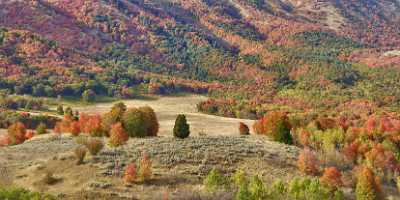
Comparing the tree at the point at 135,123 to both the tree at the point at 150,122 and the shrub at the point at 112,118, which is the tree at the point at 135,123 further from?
the shrub at the point at 112,118

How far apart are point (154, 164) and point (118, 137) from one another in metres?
10.5

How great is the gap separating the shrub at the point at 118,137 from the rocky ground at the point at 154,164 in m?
1.11

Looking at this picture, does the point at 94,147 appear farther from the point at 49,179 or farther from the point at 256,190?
the point at 256,190

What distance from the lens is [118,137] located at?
84.1 meters

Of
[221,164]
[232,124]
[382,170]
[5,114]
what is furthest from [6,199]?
[232,124]

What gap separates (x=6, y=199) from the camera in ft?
178

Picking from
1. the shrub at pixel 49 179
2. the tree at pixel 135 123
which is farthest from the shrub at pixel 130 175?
the tree at pixel 135 123

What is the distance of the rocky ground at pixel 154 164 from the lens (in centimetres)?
6712

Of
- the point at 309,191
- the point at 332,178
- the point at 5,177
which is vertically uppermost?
the point at 309,191

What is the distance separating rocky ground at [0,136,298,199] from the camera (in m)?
67.1

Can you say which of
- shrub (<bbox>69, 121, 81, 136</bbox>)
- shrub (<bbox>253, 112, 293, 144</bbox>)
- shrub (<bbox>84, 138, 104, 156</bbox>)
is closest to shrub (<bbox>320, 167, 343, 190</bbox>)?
shrub (<bbox>253, 112, 293, 144</bbox>)

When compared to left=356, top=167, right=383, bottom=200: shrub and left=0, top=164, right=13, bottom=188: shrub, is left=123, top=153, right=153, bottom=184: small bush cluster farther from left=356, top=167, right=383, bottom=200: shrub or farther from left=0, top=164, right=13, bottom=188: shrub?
left=356, top=167, right=383, bottom=200: shrub

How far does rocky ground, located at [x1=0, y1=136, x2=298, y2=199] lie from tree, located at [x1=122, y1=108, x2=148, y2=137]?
468 centimetres

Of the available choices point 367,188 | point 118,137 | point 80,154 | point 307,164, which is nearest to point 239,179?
point 307,164
